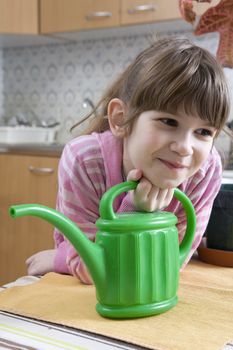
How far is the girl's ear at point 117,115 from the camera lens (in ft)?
2.48

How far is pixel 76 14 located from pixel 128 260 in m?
2.24

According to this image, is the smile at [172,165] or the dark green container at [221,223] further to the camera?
the dark green container at [221,223]

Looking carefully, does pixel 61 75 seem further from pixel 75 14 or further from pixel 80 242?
pixel 80 242

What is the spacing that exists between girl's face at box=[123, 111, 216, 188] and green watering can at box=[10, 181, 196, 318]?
6 centimetres

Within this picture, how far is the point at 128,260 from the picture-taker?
0.62 m

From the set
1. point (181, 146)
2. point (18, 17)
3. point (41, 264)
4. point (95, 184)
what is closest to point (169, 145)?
point (181, 146)

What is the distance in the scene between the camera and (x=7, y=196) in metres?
2.68

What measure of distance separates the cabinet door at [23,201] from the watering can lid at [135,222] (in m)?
1.82

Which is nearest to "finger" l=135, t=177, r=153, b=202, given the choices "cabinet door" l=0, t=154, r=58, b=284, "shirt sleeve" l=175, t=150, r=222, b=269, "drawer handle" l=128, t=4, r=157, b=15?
"shirt sleeve" l=175, t=150, r=222, b=269

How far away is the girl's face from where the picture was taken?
2.11 ft

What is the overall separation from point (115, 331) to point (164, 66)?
33 centimetres

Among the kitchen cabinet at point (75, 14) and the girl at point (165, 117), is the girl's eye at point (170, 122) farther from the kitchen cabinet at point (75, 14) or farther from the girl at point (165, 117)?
the kitchen cabinet at point (75, 14)

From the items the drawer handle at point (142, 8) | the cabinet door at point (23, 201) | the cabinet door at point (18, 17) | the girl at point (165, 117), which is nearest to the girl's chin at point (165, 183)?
the girl at point (165, 117)

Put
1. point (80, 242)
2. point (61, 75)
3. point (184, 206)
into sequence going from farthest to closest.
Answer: point (61, 75), point (184, 206), point (80, 242)
